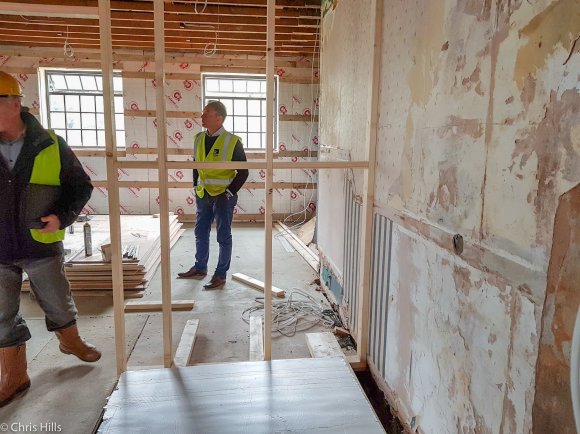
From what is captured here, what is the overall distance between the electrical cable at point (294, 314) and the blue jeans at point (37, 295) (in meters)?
1.30

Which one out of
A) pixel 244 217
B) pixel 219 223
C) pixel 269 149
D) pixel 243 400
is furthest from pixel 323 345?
pixel 244 217

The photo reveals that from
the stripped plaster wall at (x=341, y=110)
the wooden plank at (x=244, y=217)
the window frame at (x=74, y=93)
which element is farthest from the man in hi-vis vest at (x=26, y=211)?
the wooden plank at (x=244, y=217)

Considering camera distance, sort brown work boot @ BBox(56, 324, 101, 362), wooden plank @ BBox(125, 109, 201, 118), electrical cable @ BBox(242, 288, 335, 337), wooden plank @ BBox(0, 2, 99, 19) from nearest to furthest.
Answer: wooden plank @ BBox(0, 2, 99, 19) < brown work boot @ BBox(56, 324, 101, 362) < electrical cable @ BBox(242, 288, 335, 337) < wooden plank @ BBox(125, 109, 201, 118)

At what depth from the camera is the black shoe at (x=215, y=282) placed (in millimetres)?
3920

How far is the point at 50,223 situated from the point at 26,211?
0.42 feet

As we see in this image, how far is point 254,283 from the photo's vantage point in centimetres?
400

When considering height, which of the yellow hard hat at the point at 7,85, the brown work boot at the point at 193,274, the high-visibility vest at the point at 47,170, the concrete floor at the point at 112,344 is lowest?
the concrete floor at the point at 112,344

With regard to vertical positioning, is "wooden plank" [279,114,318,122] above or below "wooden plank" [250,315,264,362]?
above

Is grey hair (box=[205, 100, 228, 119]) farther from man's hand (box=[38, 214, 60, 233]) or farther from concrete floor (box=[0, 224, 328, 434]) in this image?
man's hand (box=[38, 214, 60, 233])

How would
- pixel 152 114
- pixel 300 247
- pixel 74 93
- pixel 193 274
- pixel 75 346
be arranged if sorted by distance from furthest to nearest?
pixel 74 93, pixel 152 114, pixel 300 247, pixel 193 274, pixel 75 346

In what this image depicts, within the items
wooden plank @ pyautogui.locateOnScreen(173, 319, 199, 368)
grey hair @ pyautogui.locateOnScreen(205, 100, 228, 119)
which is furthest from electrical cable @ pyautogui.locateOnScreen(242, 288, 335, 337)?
grey hair @ pyautogui.locateOnScreen(205, 100, 228, 119)

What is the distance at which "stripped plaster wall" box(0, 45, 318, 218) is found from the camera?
21.6ft

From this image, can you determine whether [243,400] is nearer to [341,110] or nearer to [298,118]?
[341,110]

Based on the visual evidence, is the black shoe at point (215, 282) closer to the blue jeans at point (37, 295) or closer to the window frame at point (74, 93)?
the blue jeans at point (37, 295)
